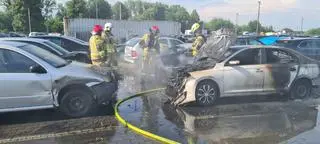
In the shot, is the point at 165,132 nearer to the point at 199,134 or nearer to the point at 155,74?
the point at 199,134

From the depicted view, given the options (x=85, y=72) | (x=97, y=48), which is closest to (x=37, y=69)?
(x=85, y=72)

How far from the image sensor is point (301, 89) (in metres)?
9.36

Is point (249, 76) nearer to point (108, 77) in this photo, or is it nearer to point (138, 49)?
point (108, 77)

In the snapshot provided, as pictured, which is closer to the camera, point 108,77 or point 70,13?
point 108,77

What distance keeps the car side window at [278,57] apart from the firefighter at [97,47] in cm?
438

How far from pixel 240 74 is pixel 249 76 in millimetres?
263

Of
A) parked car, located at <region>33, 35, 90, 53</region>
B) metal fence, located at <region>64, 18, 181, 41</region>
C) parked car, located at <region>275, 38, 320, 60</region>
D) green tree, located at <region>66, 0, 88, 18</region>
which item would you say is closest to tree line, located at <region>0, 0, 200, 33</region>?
green tree, located at <region>66, 0, 88, 18</region>

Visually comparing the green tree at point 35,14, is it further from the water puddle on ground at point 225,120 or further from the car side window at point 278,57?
the car side window at point 278,57

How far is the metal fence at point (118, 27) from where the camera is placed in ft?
118

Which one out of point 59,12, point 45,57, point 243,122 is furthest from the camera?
point 59,12

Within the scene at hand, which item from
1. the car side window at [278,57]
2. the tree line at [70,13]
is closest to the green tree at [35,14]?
the tree line at [70,13]

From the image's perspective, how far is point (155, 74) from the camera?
41.2 feet

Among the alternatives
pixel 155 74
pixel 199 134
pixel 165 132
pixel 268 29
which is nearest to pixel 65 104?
pixel 165 132

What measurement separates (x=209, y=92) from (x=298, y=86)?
8.85 ft
